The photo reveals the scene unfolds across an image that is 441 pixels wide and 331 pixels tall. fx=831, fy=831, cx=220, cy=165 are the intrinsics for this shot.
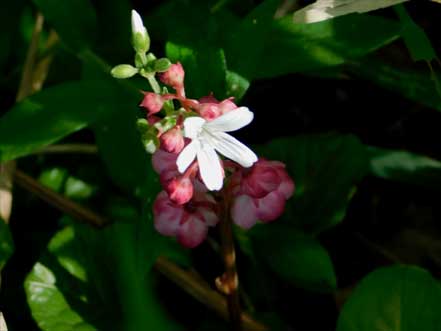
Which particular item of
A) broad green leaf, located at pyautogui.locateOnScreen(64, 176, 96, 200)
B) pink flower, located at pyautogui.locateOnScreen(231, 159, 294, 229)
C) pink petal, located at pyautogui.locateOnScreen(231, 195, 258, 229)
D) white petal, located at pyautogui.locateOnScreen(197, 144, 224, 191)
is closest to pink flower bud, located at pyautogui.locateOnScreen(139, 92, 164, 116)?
white petal, located at pyautogui.locateOnScreen(197, 144, 224, 191)

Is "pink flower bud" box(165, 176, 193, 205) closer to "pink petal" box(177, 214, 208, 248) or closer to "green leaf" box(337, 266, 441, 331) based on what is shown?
"pink petal" box(177, 214, 208, 248)

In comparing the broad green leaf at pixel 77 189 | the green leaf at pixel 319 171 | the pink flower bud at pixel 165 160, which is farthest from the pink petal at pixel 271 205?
the broad green leaf at pixel 77 189

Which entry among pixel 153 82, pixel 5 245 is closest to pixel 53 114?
pixel 5 245

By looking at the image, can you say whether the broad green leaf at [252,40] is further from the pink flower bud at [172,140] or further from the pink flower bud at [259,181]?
the pink flower bud at [172,140]

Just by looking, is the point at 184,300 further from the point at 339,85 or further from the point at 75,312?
the point at 339,85

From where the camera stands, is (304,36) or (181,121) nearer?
(181,121)

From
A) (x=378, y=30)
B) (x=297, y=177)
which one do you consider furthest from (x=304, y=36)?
(x=297, y=177)
